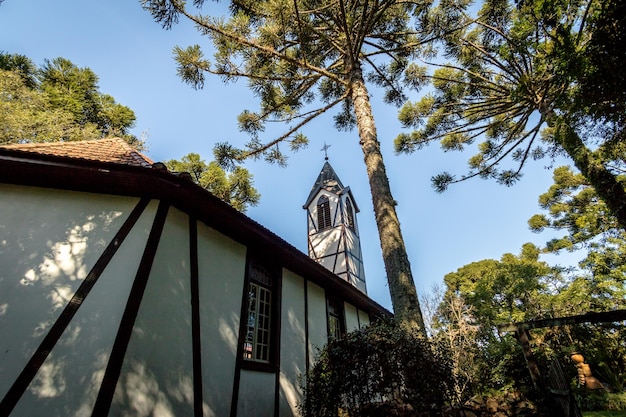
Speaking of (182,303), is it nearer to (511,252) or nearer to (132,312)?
(132,312)

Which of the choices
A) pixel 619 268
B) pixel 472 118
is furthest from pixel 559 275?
pixel 472 118

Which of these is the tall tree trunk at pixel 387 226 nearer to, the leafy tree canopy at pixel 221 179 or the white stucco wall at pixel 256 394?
the white stucco wall at pixel 256 394

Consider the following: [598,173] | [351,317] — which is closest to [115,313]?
[351,317]

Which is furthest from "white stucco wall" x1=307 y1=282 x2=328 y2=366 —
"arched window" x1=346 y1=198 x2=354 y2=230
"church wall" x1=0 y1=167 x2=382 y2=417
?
"arched window" x1=346 y1=198 x2=354 y2=230

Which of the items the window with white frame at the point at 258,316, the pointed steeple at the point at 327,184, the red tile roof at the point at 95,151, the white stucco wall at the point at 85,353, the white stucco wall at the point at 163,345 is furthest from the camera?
the pointed steeple at the point at 327,184

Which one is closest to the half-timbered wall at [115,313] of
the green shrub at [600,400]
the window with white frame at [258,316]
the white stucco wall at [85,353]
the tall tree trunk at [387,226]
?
the white stucco wall at [85,353]

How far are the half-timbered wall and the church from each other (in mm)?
13

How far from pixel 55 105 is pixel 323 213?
47.2ft

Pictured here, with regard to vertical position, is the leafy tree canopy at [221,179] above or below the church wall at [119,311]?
above

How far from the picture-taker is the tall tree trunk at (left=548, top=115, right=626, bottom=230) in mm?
6811

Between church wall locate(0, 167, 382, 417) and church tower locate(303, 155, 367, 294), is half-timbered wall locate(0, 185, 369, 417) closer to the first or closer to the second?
church wall locate(0, 167, 382, 417)

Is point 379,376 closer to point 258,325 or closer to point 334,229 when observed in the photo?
point 258,325

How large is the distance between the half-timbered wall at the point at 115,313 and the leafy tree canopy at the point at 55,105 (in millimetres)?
10904

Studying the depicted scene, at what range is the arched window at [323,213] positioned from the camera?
17.1 m
